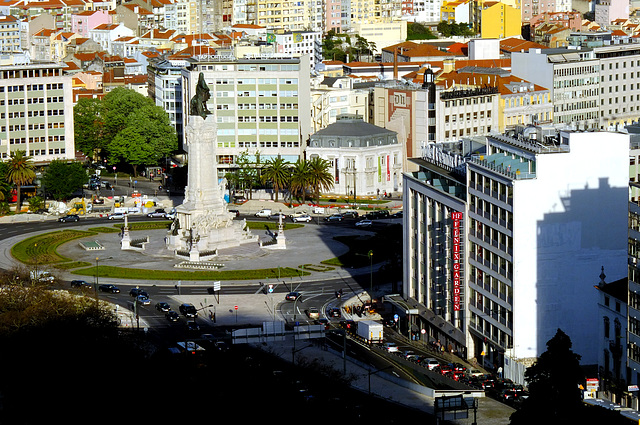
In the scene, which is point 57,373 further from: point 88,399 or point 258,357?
point 258,357

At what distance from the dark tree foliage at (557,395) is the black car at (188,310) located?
164 ft

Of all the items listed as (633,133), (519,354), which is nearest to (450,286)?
(519,354)

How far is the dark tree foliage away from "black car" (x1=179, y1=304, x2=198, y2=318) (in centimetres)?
4992

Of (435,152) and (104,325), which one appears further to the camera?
(435,152)

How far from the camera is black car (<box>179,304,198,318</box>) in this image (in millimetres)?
149625

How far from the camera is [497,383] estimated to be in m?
122

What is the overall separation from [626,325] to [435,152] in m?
37.2

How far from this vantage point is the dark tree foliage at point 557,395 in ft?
332

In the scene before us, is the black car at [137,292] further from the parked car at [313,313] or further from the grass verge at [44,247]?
the parked car at [313,313]

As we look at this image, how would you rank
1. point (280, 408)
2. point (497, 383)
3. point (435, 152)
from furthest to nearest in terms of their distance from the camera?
point (435, 152), point (497, 383), point (280, 408)

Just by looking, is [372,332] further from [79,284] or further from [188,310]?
[79,284]

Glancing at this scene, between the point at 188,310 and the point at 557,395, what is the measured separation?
2218 inches

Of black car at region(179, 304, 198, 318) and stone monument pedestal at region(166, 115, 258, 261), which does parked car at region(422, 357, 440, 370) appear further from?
stone monument pedestal at region(166, 115, 258, 261)

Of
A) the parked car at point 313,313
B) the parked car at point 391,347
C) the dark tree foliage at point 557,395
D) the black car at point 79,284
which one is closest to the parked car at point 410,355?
the parked car at point 391,347
